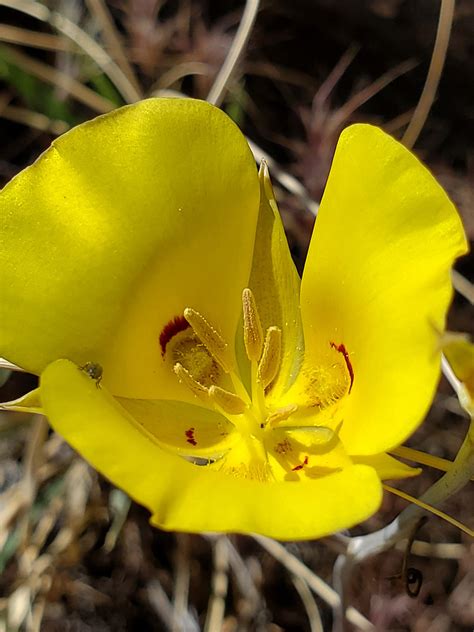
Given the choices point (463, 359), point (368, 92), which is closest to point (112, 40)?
point (368, 92)

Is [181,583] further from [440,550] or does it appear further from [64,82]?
[64,82]

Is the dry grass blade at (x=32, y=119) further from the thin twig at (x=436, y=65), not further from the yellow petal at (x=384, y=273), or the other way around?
the yellow petal at (x=384, y=273)

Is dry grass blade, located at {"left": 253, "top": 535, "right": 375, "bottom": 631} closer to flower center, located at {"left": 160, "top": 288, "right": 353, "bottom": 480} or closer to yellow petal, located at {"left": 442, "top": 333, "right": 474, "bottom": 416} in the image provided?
flower center, located at {"left": 160, "top": 288, "right": 353, "bottom": 480}

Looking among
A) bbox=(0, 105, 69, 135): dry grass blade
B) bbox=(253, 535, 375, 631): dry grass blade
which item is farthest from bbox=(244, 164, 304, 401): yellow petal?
bbox=(0, 105, 69, 135): dry grass blade

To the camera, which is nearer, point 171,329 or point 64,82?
point 171,329

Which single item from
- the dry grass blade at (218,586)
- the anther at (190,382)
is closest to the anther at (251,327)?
the anther at (190,382)

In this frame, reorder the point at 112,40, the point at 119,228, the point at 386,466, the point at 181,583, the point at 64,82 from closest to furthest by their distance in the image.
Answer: the point at 386,466
the point at 119,228
the point at 181,583
the point at 112,40
the point at 64,82

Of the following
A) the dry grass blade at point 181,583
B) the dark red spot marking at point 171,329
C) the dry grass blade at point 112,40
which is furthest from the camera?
the dry grass blade at point 112,40
